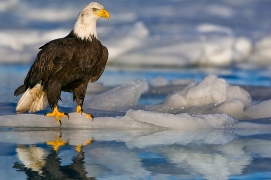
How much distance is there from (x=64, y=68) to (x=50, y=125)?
471mm

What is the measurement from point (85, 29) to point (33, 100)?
28.7 inches

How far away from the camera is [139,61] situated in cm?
1185

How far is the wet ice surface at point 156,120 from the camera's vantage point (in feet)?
11.6

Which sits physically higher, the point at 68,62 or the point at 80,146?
the point at 68,62

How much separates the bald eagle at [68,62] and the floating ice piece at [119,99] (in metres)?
0.63

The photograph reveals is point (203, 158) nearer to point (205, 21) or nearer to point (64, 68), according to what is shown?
point (64, 68)

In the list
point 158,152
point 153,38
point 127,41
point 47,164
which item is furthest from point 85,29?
point 153,38

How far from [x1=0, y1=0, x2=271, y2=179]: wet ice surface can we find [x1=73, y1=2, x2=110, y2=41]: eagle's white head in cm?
60

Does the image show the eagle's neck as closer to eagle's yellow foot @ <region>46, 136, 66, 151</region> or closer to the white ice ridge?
the white ice ridge

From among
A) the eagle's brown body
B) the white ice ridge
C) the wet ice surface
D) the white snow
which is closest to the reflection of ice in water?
the wet ice surface

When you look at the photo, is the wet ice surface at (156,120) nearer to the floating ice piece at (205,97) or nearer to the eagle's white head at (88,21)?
the floating ice piece at (205,97)

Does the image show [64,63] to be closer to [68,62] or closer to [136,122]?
[68,62]

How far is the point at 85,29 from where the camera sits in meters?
5.11

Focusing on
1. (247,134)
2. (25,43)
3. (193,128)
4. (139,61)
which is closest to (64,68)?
(193,128)
